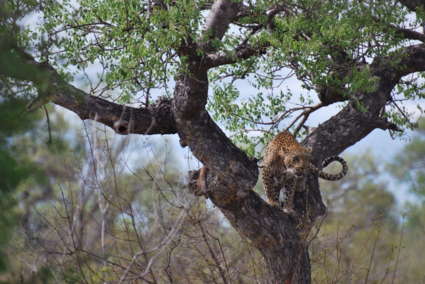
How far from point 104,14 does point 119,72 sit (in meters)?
1.19

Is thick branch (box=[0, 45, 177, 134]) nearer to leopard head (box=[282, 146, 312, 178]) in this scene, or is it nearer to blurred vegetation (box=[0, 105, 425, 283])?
blurred vegetation (box=[0, 105, 425, 283])

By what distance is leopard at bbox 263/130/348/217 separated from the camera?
6.39 meters

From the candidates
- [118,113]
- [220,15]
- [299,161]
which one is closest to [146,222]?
[118,113]

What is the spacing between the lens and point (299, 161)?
6391mm

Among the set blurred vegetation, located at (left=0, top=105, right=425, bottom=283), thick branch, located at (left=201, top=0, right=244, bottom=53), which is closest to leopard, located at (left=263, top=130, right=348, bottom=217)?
blurred vegetation, located at (left=0, top=105, right=425, bottom=283)

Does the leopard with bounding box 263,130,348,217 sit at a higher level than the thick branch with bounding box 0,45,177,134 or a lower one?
lower

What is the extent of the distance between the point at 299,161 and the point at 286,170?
300 millimetres

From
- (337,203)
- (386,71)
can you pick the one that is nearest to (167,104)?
(386,71)

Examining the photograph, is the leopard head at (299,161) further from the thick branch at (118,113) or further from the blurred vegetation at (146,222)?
the thick branch at (118,113)

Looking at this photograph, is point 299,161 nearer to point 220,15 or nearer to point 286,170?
point 286,170

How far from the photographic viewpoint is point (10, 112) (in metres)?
2.44

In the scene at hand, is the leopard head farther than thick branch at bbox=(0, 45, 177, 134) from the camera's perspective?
Yes

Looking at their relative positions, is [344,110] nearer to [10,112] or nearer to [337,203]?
[10,112]

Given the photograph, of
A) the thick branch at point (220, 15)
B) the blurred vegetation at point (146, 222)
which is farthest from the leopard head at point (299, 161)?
the thick branch at point (220, 15)
